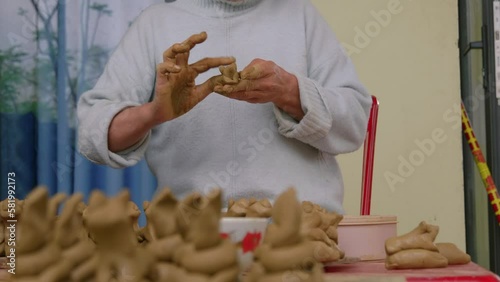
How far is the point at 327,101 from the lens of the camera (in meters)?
1.22

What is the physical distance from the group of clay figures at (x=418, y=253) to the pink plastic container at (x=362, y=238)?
0.11 m

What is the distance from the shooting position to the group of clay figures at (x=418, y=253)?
2.94 ft

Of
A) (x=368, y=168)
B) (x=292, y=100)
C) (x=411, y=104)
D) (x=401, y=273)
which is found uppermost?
(x=411, y=104)

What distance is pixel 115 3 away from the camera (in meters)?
2.58

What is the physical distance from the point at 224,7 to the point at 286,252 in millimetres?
1008

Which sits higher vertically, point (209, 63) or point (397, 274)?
point (209, 63)

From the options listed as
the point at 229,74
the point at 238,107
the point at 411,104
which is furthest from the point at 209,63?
the point at 411,104

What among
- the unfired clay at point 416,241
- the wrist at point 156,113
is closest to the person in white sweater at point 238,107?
the wrist at point 156,113

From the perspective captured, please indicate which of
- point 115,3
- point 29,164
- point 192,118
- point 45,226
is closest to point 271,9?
point 192,118

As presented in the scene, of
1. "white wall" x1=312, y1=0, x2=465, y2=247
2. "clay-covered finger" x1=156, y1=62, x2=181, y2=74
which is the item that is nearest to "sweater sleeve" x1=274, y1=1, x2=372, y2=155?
"clay-covered finger" x1=156, y1=62, x2=181, y2=74

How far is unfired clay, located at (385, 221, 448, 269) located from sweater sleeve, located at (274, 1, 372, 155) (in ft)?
1.08

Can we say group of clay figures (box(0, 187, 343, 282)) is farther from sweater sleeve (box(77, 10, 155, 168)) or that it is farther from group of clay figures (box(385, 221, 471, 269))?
sweater sleeve (box(77, 10, 155, 168))

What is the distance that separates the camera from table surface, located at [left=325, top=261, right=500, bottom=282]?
770 millimetres

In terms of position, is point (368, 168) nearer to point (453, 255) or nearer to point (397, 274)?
point (453, 255)
